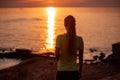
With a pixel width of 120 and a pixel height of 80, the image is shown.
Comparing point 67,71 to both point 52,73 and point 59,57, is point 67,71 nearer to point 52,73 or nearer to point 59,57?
point 59,57

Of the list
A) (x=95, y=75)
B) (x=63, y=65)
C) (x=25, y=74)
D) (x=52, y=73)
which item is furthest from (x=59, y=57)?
(x=25, y=74)

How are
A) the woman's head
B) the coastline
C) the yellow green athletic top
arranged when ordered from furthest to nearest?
the coastline
the yellow green athletic top
the woman's head

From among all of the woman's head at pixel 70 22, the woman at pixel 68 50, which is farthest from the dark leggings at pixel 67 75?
the woman's head at pixel 70 22

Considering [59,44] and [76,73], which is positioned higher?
[59,44]

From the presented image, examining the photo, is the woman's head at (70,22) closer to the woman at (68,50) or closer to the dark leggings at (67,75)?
the woman at (68,50)

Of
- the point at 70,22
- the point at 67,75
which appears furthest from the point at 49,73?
the point at 70,22

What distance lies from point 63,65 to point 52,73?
14618 mm

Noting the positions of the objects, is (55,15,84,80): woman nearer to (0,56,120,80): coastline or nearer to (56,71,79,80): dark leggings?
(56,71,79,80): dark leggings

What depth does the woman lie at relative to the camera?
7840 mm

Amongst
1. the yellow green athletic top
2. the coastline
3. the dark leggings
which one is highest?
the yellow green athletic top

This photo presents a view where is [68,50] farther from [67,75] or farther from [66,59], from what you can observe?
[67,75]

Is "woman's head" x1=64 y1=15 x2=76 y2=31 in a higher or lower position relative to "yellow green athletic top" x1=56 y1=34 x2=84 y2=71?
higher

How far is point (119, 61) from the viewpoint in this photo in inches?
912

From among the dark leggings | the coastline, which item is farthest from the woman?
the coastline
